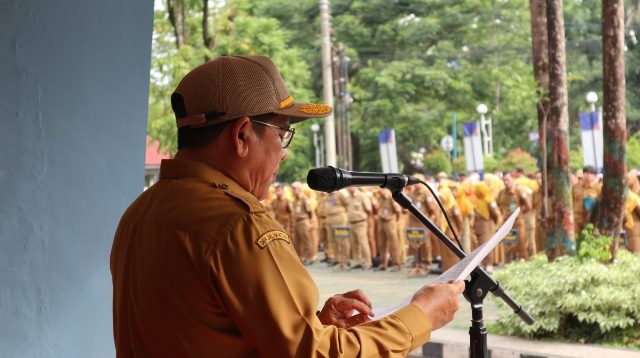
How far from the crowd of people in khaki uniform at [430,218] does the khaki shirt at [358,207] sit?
0.04 ft

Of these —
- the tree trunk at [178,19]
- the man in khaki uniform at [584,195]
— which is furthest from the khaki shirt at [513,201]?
the tree trunk at [178,19]

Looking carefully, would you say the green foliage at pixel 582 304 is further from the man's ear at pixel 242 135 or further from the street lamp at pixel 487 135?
the street lamp at pixel 487 135

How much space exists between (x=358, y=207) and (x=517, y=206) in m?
2.56

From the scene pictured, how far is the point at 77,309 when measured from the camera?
10.0 feet

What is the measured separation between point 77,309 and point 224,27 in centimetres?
1395

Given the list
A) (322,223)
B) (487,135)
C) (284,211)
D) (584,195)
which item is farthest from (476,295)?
(487,135)

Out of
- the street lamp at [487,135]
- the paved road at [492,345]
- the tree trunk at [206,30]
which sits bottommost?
the paved road at [492,345]

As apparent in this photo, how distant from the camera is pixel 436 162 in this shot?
83.1 feet

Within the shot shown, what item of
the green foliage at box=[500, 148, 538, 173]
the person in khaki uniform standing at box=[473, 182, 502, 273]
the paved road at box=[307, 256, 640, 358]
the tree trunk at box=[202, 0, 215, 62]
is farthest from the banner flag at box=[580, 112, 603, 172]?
the green foliage at box=[500, 148, 538, 173]

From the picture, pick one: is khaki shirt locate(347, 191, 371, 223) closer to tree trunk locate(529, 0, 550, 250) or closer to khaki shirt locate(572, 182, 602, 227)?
khaki shirt locate(572, 182, 602, 227)

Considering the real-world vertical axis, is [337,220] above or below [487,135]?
below

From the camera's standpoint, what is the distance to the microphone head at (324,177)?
5.45 ft

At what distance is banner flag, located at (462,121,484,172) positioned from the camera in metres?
15.9

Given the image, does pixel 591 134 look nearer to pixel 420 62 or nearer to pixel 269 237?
pixel 269 237
